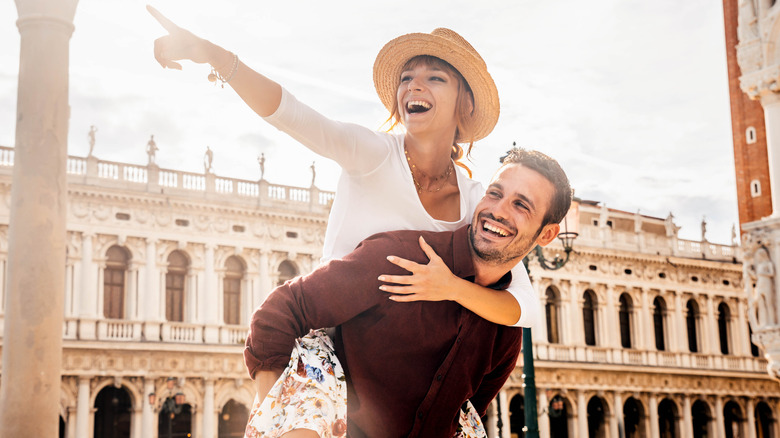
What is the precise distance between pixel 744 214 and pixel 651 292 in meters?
12.0

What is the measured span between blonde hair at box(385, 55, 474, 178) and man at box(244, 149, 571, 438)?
0.97 feet

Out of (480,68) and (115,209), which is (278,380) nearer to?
(480,68)

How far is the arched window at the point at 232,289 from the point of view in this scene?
25.2 metres

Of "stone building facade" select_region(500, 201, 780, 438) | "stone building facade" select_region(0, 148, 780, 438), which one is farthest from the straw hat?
"stone building facade" select_region(500, 201, 780, 438)

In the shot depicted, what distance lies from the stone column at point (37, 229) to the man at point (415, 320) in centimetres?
312

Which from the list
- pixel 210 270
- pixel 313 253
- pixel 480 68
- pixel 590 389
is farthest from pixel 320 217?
pixel 480 68

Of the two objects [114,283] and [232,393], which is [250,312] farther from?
[114,283]

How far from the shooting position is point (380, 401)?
2.40 meters

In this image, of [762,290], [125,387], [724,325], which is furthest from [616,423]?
[125,387]

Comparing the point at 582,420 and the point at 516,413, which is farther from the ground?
the point at 516,413

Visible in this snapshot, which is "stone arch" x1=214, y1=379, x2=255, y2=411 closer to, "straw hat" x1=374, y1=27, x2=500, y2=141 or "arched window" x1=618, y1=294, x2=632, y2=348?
"arched window" x1=618, y1=294, x2=632, y2=348

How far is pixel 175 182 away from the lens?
80.2 ft

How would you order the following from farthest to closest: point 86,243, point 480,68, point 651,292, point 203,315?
point 651,292 < point 203,315 < point 86,243 < point 480,68

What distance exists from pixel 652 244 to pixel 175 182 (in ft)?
54.8
